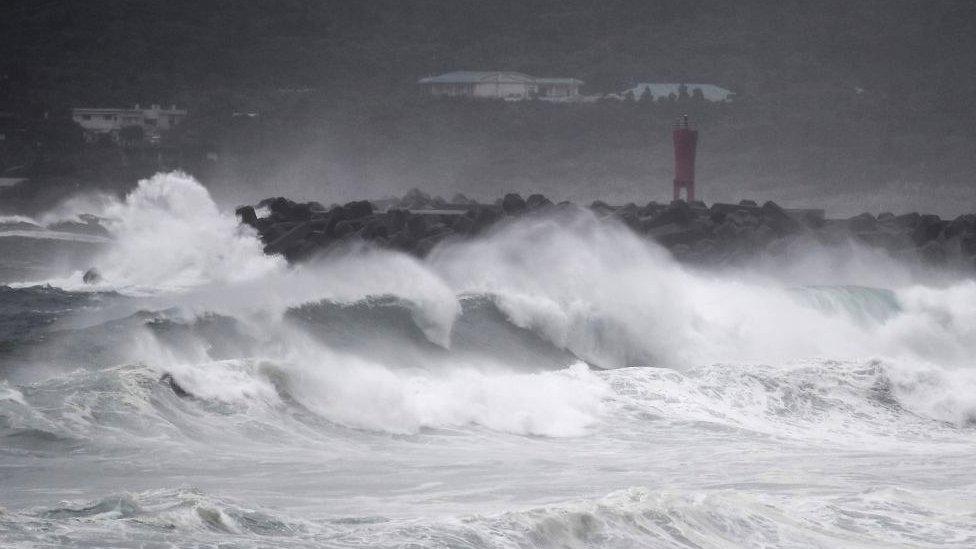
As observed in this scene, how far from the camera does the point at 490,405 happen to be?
13.5m

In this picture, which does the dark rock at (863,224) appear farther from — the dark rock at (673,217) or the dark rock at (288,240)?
the dark rock at (288,240)

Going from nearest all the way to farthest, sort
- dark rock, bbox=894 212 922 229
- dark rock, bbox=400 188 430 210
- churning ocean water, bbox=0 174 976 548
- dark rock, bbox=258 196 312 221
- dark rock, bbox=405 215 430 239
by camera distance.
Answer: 1. churning ocean water, bbox=0 174 976 548
2. dark rock, bbox=405 215 430 239
3. dark rock, bbox=258 196 312 221
4. dark rock, bbox=894 212 922 229
5. dark rock, bbox=400 188 430 210

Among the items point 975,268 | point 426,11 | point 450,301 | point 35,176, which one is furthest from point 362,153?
point 450,301

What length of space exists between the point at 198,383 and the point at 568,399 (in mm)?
3621

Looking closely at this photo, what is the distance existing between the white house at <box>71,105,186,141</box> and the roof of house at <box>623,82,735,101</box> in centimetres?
2240

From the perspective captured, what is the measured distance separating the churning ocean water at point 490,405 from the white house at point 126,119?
45.2 metres

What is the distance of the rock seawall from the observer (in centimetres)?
2395

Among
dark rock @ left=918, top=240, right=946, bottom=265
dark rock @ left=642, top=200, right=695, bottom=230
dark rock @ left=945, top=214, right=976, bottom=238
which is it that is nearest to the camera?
dark rock @ left=918, top=240, right=946, bottom=265

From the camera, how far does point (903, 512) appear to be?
1026 cm

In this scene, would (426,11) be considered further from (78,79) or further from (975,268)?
(975,268)

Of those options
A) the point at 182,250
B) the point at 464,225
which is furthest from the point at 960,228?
the point at 182,250

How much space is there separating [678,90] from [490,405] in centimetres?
6053

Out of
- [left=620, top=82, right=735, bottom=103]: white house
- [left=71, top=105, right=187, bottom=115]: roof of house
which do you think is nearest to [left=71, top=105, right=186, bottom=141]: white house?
[left=71, top=105, right=187, bottom=115]: roof of house

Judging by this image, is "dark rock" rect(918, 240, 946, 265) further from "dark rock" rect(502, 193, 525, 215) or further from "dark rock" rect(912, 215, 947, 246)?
"dark rock" rect(502, 193, 525, 215)
